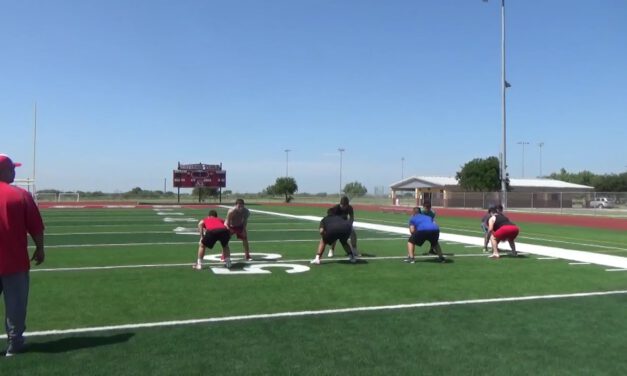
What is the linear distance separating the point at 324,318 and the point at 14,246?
11.0ft

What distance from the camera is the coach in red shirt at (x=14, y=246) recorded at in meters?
4.80

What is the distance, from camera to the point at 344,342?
5.48 m

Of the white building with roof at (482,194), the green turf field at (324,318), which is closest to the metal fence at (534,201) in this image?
the white building with roof at (482,194)

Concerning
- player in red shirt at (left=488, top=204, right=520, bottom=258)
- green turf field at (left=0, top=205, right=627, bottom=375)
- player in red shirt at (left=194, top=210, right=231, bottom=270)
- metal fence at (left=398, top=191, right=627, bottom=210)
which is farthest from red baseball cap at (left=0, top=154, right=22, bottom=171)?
metal fence at (left=398, top=191, right=627, bottom=210)

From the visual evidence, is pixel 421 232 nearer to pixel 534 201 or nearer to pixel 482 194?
pixel 482 194

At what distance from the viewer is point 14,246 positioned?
15.9 ft

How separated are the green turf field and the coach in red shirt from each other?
0.32m

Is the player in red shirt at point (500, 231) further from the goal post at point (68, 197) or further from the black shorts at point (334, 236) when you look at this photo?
the goal post at point (68, 197)

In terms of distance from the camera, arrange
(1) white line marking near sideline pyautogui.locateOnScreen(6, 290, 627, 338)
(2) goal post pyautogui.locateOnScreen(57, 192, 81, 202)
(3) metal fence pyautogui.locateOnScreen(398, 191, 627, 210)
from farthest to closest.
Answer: (2) goal post pyautogui.locateOnScreen(57, 192, 81, 202), (3) metal fence pyautogui.locateOnScreen(398, 191, 627, 210), (1) white line marking near sideline pyautogui.locateOnScreen(6, 290, 627, 338)

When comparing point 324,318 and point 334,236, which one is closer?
point 324,318

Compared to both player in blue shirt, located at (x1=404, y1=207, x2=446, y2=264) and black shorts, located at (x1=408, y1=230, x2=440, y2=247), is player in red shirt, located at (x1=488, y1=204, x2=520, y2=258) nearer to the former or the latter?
player in blue shirt, located at (x1=404, y1=207, x2=446, y2=264)

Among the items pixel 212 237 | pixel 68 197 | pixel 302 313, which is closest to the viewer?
pixel 302 313

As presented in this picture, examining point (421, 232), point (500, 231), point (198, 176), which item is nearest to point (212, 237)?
point (421, 232)

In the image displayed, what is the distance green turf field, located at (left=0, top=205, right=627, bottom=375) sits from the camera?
486 centimetres
